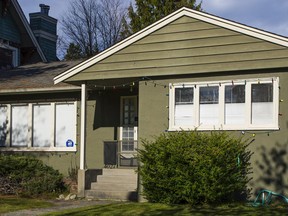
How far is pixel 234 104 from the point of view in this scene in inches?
504

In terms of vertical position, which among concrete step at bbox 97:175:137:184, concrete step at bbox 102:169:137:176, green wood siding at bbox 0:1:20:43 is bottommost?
concrete step at bbox 97:175:137:184

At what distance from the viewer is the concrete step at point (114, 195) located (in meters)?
13.9

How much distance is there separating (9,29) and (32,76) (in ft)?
19.0

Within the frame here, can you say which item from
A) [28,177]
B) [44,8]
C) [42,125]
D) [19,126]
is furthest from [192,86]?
[44,8]

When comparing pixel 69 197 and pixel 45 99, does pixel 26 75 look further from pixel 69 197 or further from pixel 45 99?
pixel 69 197

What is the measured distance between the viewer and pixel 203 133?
12.8 m

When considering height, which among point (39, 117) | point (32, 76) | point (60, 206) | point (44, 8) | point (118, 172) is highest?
point (44, 8)

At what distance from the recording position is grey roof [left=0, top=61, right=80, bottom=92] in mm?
16922

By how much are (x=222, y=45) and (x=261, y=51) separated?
39.3 inches

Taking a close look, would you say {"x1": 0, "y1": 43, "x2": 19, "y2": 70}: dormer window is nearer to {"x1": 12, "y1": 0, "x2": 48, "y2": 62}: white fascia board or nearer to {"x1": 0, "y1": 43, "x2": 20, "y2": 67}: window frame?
{"x1": 0, "y1": 43, "x2": 20, "y2": 67}: window frame

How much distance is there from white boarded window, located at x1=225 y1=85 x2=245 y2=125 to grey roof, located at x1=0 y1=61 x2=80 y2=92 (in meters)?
5.75

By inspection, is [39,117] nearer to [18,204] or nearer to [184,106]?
[18,204]

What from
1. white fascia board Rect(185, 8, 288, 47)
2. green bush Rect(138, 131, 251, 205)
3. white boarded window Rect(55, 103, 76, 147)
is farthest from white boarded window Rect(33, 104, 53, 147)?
white fascia board Rect(185, 8, 288, 47)

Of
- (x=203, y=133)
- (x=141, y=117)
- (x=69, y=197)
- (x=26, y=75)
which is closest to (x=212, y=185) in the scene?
(x=203, y=133)
